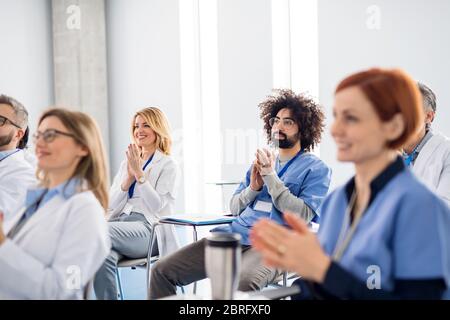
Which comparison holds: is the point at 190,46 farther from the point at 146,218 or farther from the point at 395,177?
the point at 395,177

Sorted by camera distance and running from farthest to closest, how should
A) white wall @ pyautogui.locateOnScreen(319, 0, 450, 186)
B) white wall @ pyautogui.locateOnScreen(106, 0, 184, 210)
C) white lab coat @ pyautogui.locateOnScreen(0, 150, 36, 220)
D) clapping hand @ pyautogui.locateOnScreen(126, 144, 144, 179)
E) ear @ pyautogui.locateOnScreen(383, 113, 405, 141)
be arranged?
white wall @ pyautogui.locateOnScreen(106, 0, 184, 210), white wall @ pyautogui.locateOnScreen(319, 0, 450, 186), clapping hand @ pyautogui.locateOnScreen(126, 144, 144, 179), white lab coat @ pyautogui.locateOnScreen(0, 150, 36, 220), ear @ pyautogui.locateOnScreen(383, 113, 405, 141)

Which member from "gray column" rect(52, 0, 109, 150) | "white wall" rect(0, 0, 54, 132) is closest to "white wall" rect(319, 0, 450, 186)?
"gray column" rect(52, 0, 109, 150)

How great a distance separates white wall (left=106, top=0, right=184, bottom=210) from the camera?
5.78 metres

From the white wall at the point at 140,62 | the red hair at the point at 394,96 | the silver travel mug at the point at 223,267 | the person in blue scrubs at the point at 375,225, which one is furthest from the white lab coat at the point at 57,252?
the white wall at the point at 140,62

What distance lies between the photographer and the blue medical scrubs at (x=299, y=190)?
2523mm

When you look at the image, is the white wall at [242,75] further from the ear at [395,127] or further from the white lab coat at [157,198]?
the ear at [395,127]

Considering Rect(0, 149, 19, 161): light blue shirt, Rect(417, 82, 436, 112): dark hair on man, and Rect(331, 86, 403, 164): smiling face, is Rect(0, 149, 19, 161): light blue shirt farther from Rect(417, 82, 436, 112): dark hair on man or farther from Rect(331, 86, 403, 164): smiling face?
Rect(417, 82, 436, 112): dark hair on man

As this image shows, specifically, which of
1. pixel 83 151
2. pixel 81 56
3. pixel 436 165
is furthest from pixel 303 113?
pixel 81 56

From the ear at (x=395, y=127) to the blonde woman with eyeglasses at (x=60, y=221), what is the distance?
31.1 inches

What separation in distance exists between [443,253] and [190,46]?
486 cm

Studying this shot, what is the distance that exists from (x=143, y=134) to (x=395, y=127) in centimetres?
233

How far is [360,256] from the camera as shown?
3.86 feet

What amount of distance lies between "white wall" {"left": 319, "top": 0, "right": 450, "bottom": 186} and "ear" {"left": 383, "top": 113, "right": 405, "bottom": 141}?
233 cm
